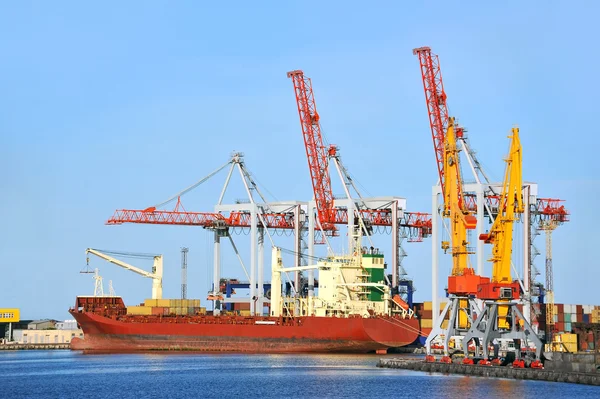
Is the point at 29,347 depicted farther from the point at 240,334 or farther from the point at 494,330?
the point at 494,330

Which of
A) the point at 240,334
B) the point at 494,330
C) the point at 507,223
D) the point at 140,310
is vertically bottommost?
the point at 240,334

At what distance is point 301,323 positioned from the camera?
81688 mm

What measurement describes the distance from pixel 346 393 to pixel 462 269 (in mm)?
14827

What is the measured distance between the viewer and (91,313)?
84.8 metres

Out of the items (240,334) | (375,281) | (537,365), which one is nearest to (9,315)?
(240,334)

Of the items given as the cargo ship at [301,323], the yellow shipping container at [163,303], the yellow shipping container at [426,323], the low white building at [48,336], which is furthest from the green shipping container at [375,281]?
the low white building at [48,336]

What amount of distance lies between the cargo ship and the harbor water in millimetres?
4736

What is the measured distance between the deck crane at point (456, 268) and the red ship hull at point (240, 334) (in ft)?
47.4

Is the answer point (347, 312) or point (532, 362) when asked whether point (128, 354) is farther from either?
point (532, 362)

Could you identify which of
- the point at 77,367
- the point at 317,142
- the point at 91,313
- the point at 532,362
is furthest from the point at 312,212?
the point at 532,362

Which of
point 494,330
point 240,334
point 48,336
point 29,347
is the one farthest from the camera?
point 48,336

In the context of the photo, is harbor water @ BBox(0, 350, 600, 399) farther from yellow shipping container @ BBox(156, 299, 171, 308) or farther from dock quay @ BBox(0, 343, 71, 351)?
dock quay @ BBox(0, 343, 71, 351)

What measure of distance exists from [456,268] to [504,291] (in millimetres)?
4334

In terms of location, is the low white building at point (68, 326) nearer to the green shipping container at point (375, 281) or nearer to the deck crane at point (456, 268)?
the green shipping container at point (375, 281)
